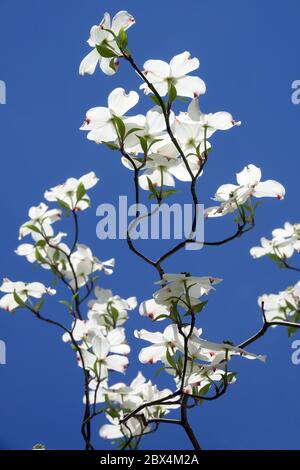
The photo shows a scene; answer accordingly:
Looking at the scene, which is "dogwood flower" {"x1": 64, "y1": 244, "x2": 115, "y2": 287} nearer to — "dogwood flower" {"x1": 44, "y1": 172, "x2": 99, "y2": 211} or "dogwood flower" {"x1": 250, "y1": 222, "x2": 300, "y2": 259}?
"dogwood flower" {"x1": 44, "y1": 172, "x2": 99, "y2": 211}

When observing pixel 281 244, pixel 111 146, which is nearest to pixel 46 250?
pixel 281 244

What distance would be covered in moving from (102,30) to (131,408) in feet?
3.17

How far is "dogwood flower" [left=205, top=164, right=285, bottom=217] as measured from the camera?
899 millimetres

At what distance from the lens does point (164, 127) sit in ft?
2.84

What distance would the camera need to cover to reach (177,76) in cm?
88

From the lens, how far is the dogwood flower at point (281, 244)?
157 cm

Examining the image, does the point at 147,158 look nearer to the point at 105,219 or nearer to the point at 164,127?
the point at 164,127

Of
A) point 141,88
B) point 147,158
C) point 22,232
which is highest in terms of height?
point 141,88

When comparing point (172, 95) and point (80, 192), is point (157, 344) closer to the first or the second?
point (172, 95)

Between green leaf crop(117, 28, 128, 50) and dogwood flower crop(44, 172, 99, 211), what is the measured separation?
0.66 m

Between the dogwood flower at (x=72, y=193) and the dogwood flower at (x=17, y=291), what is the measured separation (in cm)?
24

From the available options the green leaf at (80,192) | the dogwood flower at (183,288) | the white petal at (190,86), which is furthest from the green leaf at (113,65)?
the green leaf at (80,192)

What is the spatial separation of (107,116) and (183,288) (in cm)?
31
